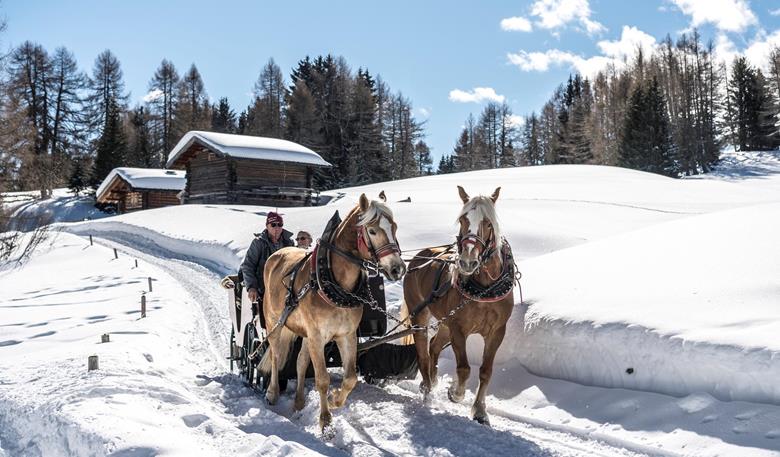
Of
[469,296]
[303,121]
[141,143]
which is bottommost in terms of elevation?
[469,296]

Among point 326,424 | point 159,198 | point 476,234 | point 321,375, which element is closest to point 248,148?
point 159,198

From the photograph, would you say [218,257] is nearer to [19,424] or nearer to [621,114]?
[19,424]

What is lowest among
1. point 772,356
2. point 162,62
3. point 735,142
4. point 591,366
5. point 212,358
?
point 212,358

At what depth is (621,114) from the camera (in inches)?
2111

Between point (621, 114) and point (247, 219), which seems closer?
point (247, 219)

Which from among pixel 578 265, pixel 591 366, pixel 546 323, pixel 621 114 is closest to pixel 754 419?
pixel 591 366

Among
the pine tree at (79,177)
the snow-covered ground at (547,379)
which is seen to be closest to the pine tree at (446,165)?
the pine tree at (79,177)

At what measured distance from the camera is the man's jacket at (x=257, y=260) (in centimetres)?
656

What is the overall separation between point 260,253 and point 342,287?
2270 mm

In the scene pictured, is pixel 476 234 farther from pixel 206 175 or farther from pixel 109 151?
pixel 109 151

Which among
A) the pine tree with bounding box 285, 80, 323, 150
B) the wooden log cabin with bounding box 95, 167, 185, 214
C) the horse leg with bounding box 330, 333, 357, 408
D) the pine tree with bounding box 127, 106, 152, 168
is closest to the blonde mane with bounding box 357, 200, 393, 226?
the horse leg with bounding box 330, 333, 357, 408

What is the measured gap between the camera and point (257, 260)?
22.4ft

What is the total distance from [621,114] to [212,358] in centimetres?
5277

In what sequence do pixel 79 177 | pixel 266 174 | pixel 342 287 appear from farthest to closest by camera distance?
pixel 79 177
pixel 266 174
pixel 342 287
